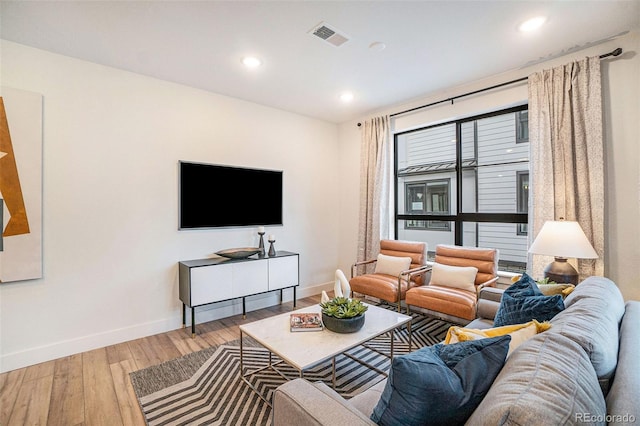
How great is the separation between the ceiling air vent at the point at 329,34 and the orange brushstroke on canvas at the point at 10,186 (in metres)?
2.62

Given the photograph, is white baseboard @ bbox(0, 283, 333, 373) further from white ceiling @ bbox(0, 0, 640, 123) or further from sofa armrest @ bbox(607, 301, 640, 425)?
sofa armrest @ bbox(607, 301, 640, 425)

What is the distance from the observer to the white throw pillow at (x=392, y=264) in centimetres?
374

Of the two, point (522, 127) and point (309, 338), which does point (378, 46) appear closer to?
point (522, 127)

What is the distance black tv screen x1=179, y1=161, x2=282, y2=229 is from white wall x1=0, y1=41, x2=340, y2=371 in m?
0.09

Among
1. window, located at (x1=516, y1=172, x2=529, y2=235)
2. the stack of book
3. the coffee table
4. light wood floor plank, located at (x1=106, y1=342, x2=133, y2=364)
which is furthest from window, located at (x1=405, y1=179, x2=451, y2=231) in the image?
light wood floor plank, located at (x1=106, y1=342, x2=133, y2=364)

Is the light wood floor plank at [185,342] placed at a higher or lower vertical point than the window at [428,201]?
lower

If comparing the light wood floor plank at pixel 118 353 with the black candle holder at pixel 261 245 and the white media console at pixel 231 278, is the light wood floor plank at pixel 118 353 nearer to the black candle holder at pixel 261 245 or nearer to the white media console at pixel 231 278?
the white media console at pixel 231 278

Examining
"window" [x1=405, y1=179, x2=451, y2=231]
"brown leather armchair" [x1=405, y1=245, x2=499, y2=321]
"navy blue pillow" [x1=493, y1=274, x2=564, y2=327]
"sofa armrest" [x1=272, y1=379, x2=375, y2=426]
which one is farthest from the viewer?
"window" [x1=405, y1=179, x2=451, y2=231]

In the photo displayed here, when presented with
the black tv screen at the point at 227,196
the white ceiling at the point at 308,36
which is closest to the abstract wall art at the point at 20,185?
the white ceiling at the point at 308,36

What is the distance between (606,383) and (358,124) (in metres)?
4.21

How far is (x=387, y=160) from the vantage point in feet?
14.1

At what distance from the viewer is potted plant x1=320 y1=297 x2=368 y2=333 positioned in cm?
211

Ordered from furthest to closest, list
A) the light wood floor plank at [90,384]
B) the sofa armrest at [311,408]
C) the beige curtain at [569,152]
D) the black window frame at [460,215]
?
the black window frame at [460,215] < the beige curtain at [569,152] < the light wood floor plank at [90,384] < the sofa armrest at [311,408]

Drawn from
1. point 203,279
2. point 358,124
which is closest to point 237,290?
point 203,279
